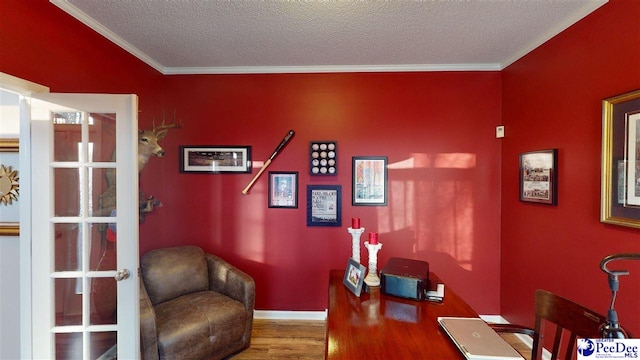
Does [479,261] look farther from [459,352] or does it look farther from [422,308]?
[459,352]

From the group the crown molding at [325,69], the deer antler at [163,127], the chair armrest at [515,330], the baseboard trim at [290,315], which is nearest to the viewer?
the chair armrest at [515,330]

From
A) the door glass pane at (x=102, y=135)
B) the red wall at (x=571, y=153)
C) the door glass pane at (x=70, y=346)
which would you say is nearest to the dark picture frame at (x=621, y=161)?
the red wall at (x=571, y=153)

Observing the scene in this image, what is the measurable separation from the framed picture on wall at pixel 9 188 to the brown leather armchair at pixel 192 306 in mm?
845

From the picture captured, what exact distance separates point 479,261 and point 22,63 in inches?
154

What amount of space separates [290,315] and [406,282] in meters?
1.70

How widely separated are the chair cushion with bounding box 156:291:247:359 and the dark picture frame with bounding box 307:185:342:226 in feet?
3.55

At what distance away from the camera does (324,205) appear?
2783 mm

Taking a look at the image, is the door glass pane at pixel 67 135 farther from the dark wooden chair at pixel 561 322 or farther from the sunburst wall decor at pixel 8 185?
the dark wooden chair at pixel 561 322

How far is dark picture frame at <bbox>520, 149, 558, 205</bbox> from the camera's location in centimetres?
206

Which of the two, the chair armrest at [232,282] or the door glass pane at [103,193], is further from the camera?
the chair armrest at [232,282]

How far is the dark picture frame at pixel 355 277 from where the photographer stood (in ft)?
5.36

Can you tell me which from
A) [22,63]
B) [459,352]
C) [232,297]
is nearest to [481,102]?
[459,352]

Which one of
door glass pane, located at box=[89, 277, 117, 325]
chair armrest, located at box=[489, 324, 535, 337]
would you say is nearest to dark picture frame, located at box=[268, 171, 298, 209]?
door glass pane, located at box=[89, 277, 117, 325]

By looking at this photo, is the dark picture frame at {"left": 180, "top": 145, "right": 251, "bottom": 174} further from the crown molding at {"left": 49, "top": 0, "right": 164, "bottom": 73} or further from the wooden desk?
the wooden desk
